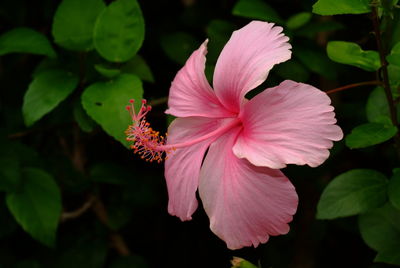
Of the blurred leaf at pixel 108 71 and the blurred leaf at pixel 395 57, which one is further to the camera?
the blurred leaf at pixel 108 71

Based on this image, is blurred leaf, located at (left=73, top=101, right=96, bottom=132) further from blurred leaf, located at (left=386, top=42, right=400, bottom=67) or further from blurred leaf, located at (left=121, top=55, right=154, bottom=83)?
blurred leaf, located at (left=386, top=42, right=400, bottom=67)

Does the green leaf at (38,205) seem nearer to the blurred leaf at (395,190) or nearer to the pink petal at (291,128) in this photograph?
the pink petal at (291,128)

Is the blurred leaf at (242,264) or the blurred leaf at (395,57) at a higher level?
the blurred leaf at (395,57)

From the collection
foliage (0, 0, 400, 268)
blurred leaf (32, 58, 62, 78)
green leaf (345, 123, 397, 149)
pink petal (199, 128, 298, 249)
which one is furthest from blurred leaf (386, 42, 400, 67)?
blurred leaf (32, 58, 62, 78)

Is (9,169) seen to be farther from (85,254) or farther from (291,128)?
(291,128)

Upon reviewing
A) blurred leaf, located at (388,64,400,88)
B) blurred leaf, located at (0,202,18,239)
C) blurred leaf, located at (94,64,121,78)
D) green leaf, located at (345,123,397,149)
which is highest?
blurred leaf, located at (388,64,400,88)

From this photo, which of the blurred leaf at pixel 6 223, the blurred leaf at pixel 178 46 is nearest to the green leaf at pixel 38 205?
the blurred leaf at pixel 6 223

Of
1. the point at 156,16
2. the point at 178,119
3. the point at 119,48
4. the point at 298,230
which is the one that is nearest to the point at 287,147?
the point at 178,119
